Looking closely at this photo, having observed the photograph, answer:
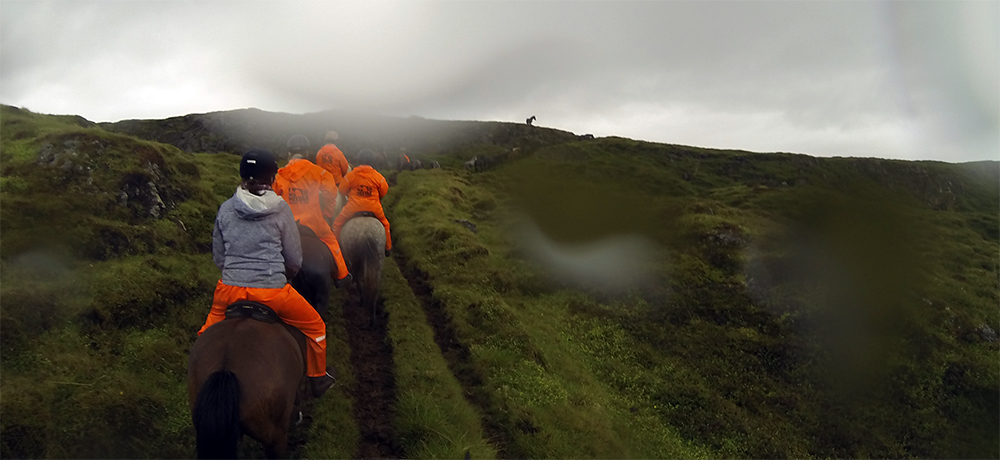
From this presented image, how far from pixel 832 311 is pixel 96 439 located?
21803 millimetres

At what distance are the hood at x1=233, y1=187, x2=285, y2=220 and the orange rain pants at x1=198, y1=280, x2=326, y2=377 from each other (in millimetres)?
930

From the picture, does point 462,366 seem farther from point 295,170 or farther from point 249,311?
point 249,311

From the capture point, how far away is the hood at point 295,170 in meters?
9.55

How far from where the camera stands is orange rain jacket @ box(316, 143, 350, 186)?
11961mm

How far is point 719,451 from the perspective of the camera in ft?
36.6

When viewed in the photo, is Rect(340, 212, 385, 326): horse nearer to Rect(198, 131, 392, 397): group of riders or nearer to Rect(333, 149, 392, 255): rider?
Rect(333, 149, 392, 255): rider

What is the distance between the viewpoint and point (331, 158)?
1211cm

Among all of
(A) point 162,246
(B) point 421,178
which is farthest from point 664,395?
(B) point 421,178

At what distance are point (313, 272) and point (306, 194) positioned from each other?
5.83 feet

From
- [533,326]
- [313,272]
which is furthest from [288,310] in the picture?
[533,326]

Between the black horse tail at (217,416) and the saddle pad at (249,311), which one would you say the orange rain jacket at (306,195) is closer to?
the saddle pad at (249,311)

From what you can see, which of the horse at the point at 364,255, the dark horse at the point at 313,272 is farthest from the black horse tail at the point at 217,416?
the horse at the point at 364,255

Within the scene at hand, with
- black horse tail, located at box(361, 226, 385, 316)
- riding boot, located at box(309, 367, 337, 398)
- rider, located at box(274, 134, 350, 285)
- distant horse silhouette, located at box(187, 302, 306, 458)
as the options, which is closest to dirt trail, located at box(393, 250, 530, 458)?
black horse tail, located at box(361, 226, 385, 316)

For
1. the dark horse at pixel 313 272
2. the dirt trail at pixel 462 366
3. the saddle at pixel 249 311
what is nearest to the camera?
the saddle at pixel 249 311
